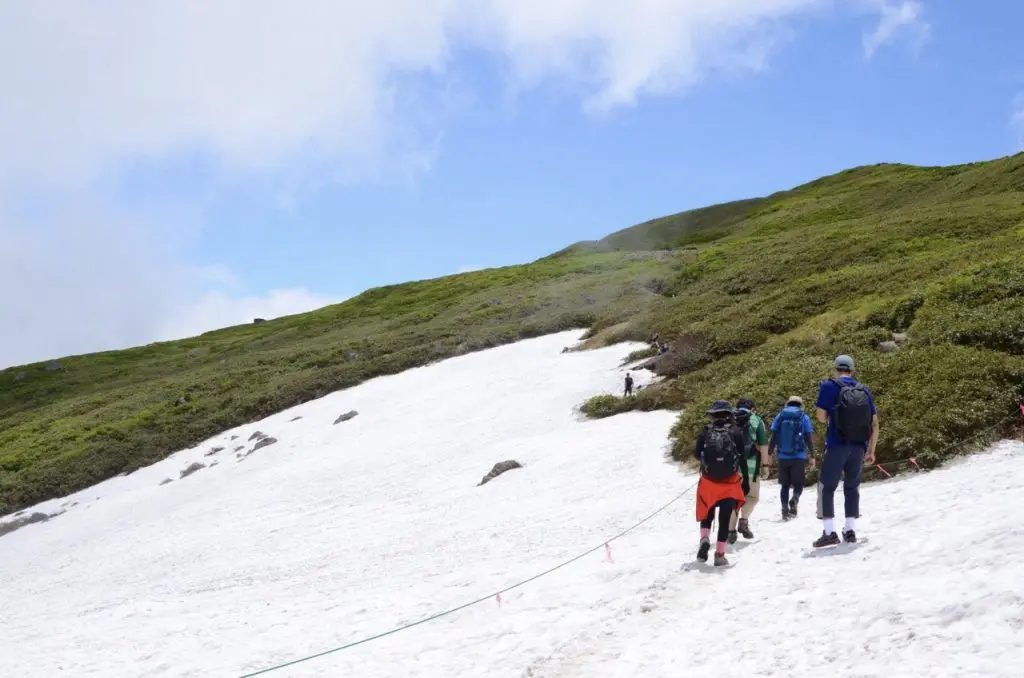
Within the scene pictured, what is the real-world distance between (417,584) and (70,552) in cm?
2027

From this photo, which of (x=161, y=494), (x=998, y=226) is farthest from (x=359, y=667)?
(x=998, y=226)

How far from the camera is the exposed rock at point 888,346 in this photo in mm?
23359

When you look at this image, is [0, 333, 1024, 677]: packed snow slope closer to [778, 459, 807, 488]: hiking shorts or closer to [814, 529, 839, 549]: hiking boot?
[814, 529, 839, 549]: hiking boot

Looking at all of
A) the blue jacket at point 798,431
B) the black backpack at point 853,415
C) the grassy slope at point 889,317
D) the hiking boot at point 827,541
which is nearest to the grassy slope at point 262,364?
the grassy slope at point 889,317

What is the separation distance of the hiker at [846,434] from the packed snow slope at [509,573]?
790 millimetres

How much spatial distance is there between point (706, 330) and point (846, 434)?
25.3 meters

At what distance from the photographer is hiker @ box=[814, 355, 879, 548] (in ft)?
34.2

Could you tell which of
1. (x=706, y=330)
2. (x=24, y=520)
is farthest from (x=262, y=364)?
(x=706, y=330)

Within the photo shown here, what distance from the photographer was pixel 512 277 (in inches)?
3585

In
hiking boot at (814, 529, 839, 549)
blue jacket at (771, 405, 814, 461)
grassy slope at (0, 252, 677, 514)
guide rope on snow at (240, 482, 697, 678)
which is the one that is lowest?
guide rope on snow at (240, 482, 697, 678)

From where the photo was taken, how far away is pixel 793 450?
44.4 feet

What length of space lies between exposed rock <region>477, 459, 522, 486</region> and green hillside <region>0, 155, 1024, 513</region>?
5.65m

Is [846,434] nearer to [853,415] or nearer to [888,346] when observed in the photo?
[853,415]

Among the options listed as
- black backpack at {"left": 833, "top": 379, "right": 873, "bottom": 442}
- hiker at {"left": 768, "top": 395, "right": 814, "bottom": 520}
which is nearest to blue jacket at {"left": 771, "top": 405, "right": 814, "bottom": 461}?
hiker at {"left": 768, "top": 395, "right": 814, "bottom": 520}
